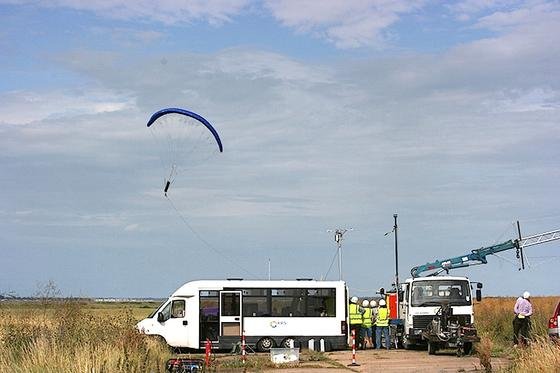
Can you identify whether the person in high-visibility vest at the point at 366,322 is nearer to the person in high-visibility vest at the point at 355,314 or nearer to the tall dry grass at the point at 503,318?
the person in high-visibility vest at the point at 355,314

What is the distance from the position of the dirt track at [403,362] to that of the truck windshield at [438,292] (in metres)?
1.75

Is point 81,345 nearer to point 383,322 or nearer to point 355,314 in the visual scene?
point 355,314

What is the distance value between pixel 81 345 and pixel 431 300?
1542 cm

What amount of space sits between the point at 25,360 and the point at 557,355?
940cm

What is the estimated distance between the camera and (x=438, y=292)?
29.8m

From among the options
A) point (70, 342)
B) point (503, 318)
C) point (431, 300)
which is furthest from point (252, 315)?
point (70, 342)

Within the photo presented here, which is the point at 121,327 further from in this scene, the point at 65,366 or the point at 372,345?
the point at 372,345

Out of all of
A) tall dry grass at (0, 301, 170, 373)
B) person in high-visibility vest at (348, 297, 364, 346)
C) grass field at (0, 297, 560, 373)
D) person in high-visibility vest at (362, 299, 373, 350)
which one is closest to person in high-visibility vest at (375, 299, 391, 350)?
person in high-visibility vest at (362, 299, 373, 350)

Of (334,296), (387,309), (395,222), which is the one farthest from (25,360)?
(395,222)

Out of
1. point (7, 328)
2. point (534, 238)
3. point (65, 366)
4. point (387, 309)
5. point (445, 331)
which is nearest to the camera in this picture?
point (65, 366)

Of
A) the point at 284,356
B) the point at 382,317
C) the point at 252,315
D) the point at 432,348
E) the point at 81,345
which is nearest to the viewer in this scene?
the point at 81,345

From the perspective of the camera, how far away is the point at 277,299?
3050 cm

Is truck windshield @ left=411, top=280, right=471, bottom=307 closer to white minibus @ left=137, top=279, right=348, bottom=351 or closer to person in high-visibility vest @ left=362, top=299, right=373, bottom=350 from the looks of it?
white minibus @ left=137, top=279, right=348, bottom=351

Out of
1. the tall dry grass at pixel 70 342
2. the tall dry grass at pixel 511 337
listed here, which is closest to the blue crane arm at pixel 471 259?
the tall dry grass at pixel 511 337
